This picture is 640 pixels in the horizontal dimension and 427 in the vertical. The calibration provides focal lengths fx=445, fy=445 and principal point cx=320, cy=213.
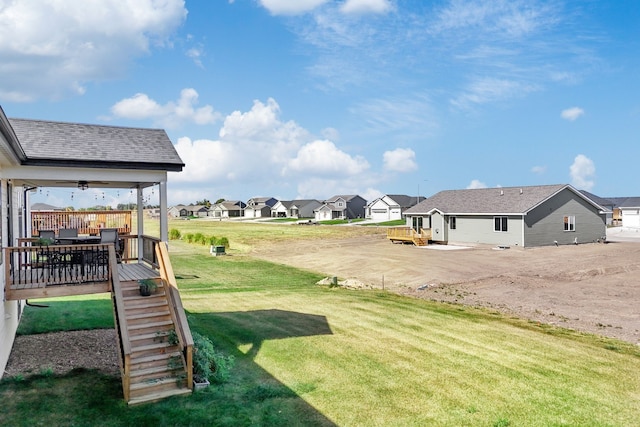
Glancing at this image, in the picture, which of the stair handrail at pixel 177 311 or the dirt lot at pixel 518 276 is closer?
the stair handrail at pixel 177 311

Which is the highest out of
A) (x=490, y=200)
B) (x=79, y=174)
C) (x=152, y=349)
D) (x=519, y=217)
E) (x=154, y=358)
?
(x=490, y=200)

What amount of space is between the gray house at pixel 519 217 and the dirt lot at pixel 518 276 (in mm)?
1508

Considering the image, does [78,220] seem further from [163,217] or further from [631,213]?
[631,213]

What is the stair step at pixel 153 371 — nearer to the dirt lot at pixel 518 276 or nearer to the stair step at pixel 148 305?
the stair step at pixel 148 305

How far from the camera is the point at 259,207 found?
129500 mm

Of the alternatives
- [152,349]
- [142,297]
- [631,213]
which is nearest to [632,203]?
[631,213]

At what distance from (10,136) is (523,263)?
97.9 ft

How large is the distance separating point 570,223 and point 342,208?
212ft

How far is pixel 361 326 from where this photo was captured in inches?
597

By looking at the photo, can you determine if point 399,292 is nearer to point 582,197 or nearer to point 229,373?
point 229,373

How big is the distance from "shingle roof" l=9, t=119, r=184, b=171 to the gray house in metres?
32.5

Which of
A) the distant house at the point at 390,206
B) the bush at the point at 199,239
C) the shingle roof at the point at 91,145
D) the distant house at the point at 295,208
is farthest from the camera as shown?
the distant house at the point at 295,208

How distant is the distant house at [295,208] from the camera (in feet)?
384

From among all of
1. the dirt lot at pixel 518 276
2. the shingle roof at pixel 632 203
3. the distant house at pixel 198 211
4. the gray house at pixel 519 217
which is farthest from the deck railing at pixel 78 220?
the distant house at pixel 198 211
